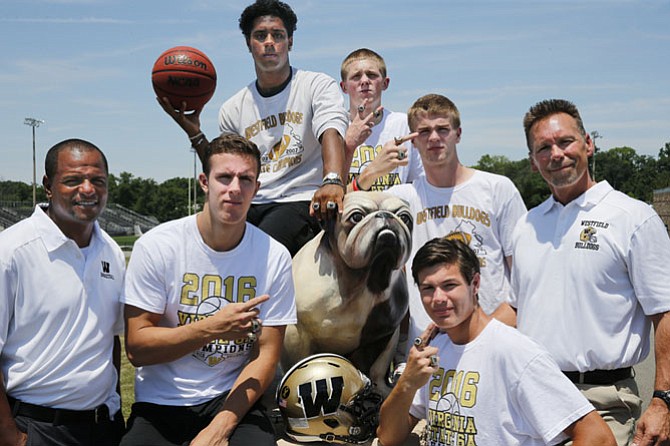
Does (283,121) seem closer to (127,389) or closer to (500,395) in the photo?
(500,395)

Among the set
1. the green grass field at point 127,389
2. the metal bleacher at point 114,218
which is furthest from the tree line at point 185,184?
the green grass field at point 127,389

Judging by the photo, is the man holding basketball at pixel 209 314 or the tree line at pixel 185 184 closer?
the man holding basketball at pixel 209 314

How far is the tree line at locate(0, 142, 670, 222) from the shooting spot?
8300cm

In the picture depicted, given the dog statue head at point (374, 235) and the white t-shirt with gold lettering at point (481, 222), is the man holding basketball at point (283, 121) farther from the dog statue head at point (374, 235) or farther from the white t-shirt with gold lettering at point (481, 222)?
the white t-shirt with gold lettering at point (481, 222)

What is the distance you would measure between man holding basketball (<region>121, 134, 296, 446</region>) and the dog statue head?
0.48 meters

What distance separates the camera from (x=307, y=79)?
523 centimetres

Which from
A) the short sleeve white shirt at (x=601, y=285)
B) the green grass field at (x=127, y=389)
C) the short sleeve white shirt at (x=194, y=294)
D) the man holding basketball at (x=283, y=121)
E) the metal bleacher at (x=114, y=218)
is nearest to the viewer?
the short sleeve white shirt at (x=601, y=285)

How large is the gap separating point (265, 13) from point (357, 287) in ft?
7.25

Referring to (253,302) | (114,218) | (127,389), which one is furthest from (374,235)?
(114,218)

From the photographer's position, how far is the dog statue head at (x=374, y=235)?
163 inches

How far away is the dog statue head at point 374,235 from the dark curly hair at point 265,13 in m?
1.67

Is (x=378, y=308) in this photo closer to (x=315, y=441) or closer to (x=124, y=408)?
(x=315, y=441)

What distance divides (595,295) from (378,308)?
4.46 ft

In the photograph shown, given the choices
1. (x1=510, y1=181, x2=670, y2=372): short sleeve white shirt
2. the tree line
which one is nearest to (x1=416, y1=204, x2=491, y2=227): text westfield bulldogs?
(x1=510, y1=181, x2=670, y2=372): short sleeve white shirt
